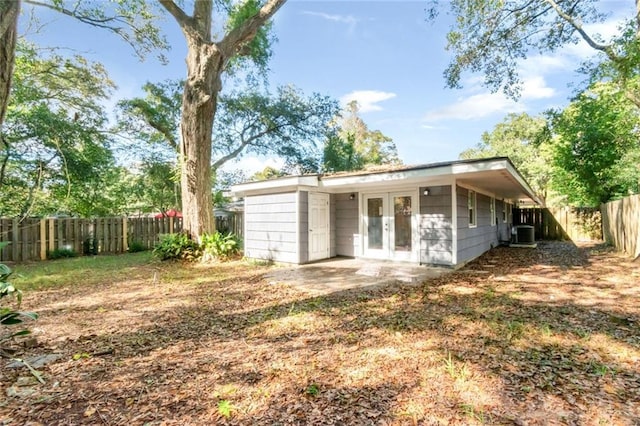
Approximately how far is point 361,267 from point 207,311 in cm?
416

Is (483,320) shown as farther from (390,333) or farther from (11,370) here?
(11,370)

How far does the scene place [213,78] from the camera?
361 inches

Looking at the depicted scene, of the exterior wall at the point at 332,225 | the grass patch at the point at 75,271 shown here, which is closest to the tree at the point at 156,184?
the grass patch at the point at 75,271

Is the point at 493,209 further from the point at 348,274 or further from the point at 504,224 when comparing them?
the point at 348,274

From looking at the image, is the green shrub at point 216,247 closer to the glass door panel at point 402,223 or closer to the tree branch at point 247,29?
the glass door panel at point 402,223

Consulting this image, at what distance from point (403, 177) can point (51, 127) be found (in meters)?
12.0

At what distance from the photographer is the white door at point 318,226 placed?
342 inches

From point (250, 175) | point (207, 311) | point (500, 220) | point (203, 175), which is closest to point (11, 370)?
point (207, 311)

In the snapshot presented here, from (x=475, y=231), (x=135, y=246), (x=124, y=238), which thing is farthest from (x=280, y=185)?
(x=124, y=238)

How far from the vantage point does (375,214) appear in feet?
29.0

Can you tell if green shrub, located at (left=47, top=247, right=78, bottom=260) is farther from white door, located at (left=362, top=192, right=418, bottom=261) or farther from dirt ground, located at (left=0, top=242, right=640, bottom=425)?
white door, located at (left=362, top=192, right=418, bottom=261)

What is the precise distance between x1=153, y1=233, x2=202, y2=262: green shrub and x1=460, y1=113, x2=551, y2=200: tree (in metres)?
23.7

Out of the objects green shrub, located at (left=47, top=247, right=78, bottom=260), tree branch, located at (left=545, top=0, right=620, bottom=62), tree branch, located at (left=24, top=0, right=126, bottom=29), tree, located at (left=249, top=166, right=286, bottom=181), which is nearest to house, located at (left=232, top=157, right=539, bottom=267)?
tree branch, located at (left=545, top=0, right=620, bottom=62)

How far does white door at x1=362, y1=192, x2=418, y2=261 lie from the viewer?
321 inches
